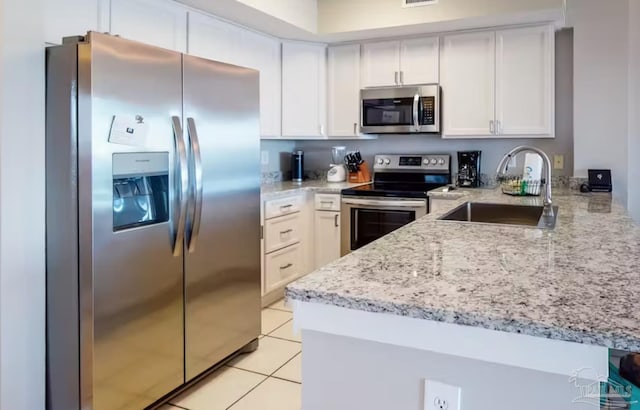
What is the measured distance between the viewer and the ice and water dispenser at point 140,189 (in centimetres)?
198

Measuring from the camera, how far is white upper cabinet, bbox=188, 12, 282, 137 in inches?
125

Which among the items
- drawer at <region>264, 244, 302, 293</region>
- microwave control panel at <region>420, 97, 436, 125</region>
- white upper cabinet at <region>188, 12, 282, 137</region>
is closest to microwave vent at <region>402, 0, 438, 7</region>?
microwave control panel at <region>420, 97, 436, 125</region>

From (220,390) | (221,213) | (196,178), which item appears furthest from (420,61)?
(220,390)

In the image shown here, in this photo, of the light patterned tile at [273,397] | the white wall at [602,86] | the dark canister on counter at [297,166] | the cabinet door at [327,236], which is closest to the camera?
the light patterned tile at [273,397]

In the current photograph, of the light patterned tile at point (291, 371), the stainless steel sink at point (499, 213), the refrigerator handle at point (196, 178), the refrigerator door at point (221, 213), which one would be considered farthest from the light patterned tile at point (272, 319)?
the stainless steel sink at point (499, 213)

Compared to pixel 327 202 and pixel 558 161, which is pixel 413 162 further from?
pixel 558 161

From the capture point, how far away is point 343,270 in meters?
1.24

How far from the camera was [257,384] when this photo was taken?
8.25 feet

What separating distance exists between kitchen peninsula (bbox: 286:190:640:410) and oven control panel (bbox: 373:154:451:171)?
276 cm

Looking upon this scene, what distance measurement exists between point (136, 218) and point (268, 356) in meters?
1.23

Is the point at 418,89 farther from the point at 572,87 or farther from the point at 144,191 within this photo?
the point at 144,191

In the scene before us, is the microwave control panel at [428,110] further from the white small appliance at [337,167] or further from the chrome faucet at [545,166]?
the chrome faucet at [545,166]

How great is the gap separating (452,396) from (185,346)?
1.65 metres

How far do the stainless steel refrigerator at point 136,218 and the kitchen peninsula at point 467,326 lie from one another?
3.61 feet
